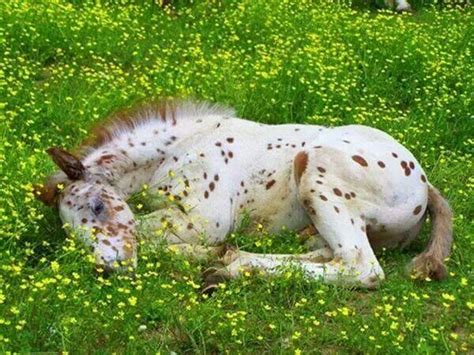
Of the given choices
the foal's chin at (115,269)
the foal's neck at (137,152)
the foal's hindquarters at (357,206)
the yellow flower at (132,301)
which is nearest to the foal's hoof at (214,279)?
the foal's hindquarters at (357,206)

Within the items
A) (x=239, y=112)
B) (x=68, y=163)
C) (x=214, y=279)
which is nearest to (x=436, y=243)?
(x=214, y=279)

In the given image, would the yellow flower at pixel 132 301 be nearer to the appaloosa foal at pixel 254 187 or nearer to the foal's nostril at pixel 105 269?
the foal's nostril at pixel 105 269

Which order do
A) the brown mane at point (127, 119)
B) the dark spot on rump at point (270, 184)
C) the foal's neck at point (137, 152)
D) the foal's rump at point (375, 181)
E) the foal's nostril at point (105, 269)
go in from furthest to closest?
the brown mane at point (127, 119), the dark spot on rump at point (270, 184), the foal's neck at point (137, 152), the foal's rump at point (375, 181), the foal's nostril at point (105, 269)

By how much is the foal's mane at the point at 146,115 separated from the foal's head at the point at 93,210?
49cm

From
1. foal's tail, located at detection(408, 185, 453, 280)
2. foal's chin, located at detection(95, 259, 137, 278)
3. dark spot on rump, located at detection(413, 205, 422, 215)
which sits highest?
foal's chin, located at detection(95, 259, 137, 278)

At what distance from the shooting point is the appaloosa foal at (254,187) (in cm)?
658

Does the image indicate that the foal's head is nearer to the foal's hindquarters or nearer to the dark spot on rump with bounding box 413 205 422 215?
the foal's hindquarters

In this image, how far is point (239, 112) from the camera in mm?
9242

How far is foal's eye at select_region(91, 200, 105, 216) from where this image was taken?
654 centimetres

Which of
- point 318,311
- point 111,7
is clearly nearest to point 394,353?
point 318,311

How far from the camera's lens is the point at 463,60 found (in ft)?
37.3

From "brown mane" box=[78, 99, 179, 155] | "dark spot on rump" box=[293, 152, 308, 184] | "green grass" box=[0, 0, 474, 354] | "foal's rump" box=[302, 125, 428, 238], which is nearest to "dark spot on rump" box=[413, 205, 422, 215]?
"foal's rump" box=[302, 125, 428, 238]

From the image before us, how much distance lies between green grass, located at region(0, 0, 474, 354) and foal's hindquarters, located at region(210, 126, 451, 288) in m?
0.15

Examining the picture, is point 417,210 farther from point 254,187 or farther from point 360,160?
point 254,187
